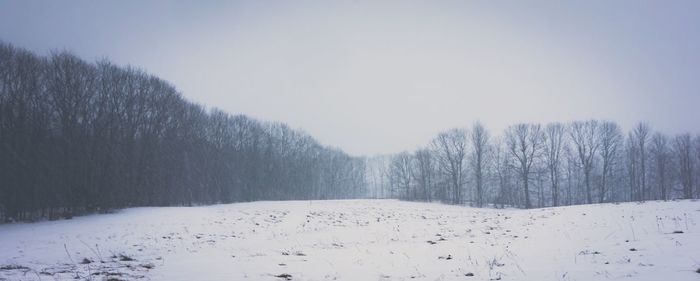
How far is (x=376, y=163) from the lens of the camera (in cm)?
13838

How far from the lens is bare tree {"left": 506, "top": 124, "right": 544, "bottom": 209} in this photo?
65181 millimetres

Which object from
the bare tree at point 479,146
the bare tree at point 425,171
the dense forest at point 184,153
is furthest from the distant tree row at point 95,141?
the bare tree at point 479,146

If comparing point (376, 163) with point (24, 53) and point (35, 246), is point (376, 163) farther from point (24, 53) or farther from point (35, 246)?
point (35, 246)

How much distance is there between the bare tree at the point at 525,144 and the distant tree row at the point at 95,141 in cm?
5420

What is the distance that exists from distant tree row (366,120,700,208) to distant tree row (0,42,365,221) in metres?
47.2

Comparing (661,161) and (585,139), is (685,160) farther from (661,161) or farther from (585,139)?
(585,139)

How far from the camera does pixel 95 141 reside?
32312mm

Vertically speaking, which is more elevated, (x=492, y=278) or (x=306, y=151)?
(x=306, y=151)

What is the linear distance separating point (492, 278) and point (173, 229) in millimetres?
19740

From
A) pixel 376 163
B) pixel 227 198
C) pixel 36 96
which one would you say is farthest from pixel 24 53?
pixel 376 163

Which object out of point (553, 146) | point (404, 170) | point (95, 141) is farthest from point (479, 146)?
point (95, 141)

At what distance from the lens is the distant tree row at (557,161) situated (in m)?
62.8

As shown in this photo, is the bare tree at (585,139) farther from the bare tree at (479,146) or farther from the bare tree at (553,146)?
the bare tree at (479,146)

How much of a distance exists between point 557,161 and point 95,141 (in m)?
71.9
